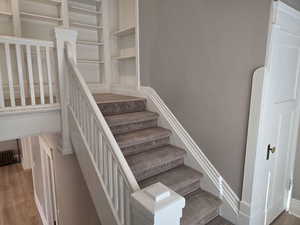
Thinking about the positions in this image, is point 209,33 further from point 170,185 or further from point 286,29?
point 170,185

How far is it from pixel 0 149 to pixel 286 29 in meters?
8.36

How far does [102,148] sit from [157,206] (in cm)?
77

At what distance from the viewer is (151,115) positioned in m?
2.44

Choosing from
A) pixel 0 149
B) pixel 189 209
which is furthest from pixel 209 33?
pixel 0 149

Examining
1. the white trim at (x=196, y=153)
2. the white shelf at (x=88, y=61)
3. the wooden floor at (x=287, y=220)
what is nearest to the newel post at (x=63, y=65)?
the white trim at (x=196, y=153)

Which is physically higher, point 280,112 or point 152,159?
point 280,112

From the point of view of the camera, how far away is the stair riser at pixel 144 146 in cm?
197

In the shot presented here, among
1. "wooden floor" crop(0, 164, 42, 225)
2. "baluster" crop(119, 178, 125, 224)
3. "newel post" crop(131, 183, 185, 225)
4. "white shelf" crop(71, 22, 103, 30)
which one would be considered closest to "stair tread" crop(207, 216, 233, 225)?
"baluster" crop(119, 178, 125, 224)

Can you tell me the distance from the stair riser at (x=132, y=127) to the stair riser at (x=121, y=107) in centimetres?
28

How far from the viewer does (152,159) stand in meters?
1.91

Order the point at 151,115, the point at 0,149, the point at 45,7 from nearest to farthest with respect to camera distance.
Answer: the point at 151,115, the point at 45,7, the point at 0,149

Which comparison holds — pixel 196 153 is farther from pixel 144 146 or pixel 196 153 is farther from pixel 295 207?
pixel 295 207

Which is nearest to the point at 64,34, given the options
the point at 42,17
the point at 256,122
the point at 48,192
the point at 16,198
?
the point at 42,17

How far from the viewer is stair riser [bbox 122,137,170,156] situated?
77.5 inches
